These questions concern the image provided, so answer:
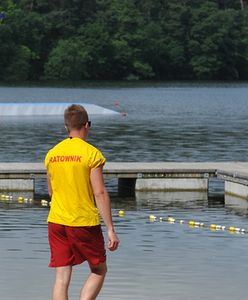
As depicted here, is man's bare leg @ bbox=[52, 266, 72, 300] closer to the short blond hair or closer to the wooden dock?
the short blond hair

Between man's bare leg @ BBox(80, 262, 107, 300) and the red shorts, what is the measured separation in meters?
0.07

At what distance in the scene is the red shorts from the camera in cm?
1255

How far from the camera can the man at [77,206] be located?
12.5 meters

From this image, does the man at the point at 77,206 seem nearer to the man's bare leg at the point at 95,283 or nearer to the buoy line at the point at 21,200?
the man's bare leg at the point at 95,283

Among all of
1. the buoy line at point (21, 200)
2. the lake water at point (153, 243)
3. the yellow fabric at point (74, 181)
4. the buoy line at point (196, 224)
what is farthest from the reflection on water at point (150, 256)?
the yellow fabric at point (74, 181)

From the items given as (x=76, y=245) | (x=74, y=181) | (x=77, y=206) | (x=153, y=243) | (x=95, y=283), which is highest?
(x=74, y=181)

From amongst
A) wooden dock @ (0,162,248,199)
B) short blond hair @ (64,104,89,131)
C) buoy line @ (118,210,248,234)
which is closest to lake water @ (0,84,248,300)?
buoy line @ (118,210,248,234)

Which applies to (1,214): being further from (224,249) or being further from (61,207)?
(61,207)

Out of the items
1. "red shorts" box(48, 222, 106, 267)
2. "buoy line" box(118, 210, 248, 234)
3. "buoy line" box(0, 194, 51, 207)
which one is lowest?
"buoy line" box(0, 194, 51, 207)

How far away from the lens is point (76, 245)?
12586 millimetres

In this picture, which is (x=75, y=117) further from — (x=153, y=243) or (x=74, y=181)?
(x=153, y=243)

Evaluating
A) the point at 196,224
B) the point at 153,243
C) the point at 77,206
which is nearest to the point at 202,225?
the point at 196,224

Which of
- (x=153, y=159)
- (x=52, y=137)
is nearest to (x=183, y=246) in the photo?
(x=153, y=159)

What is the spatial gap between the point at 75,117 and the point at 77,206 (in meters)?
0.90
